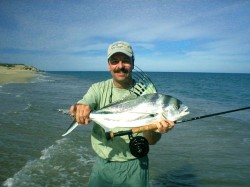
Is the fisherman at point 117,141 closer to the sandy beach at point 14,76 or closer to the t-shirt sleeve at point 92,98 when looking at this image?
the t-shirt sleeve at point 92,98

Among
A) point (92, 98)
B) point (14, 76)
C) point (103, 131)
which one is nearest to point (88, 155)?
point (103, 131)

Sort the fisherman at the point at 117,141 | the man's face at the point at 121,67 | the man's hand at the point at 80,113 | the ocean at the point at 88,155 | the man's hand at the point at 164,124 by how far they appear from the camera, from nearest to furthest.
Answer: the man's hand at the point at 80,113
the man's hand at the point at 164,124
the fisherman at the point at 117,141
the man's face at the point at 121,67
the ocean at the point at 88,155

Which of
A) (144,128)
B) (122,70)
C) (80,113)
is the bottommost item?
(144,128)

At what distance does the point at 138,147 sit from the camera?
11.7ft

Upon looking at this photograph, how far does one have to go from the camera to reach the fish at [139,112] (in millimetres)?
3555

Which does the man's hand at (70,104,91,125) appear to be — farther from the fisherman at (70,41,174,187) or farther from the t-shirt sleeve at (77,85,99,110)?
the t-shirt sleeve at (77,85,99,110)

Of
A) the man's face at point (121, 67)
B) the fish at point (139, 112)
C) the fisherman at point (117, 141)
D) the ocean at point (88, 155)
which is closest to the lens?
the fish at point (139, 112)

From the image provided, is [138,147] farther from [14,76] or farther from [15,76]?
[15,76]

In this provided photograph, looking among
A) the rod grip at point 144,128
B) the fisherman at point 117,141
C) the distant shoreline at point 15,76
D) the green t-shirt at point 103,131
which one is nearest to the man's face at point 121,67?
the fisherman at point 117,141

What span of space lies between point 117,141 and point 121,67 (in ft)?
3.53

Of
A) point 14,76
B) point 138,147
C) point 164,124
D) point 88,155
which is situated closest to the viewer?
point 164,124

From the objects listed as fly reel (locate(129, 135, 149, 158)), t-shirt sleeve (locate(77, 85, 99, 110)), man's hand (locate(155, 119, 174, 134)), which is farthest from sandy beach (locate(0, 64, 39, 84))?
man's hand (locate(155, 119, 174, 134))

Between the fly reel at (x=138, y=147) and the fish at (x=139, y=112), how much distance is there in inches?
8.8

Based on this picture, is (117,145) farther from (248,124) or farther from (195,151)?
(248,124)
